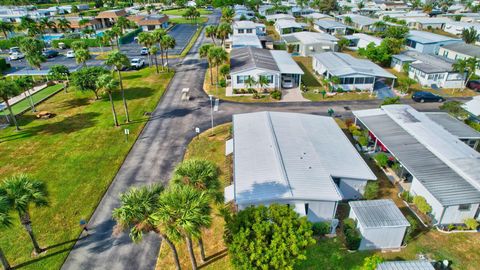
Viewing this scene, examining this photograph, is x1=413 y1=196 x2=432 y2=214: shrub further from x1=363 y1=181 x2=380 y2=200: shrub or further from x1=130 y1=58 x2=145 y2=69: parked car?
x1=130 y1=58 x2=145 y2=69: parked car

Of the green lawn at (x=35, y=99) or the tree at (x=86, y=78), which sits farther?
the tree at (x=86, y=78)

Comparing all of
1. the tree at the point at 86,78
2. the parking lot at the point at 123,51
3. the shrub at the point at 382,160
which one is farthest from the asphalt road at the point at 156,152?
the parking lot at the point at 123,51

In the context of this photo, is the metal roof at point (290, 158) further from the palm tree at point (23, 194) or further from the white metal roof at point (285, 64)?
the white metal roof at point (285, 64)

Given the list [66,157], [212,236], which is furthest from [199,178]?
[66,157]

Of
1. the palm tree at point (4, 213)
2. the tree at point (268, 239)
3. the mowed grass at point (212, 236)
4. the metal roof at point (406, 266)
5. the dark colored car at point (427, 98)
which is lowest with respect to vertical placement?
the mowed grass at point (212, 236)

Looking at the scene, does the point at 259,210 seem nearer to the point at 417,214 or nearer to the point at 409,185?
the point at 417,214

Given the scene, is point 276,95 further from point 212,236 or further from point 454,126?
point 212,236

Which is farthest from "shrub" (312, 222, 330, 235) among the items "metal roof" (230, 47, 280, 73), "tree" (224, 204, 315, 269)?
"metal roof" (230, 47, 280, 73)
